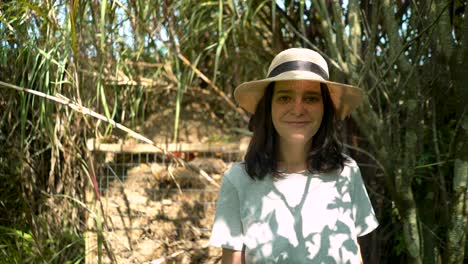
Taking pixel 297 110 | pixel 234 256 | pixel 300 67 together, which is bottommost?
pixel 234 256

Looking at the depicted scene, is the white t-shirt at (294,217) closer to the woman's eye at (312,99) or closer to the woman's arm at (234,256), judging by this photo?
the woman's arm at (234,256)

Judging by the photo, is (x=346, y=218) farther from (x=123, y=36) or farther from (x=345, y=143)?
(x=123, y=36)

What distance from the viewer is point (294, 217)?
6.46ft

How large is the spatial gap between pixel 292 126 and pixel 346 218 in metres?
0.33

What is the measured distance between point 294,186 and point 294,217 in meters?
0.11

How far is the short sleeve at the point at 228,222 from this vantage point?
6.54 feet

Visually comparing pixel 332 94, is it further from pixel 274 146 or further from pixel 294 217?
pixel 294 217

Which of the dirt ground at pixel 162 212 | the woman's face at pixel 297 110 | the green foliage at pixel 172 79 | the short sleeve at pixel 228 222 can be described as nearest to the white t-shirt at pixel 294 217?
the short sleeve at pixel 228 222

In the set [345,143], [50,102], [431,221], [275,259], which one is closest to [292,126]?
[275,259]

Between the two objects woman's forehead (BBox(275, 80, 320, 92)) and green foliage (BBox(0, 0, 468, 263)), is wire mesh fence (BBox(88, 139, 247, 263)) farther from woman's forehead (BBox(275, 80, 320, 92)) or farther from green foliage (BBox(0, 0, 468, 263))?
woman's forehead (BBox(275, 80, 320, 92))

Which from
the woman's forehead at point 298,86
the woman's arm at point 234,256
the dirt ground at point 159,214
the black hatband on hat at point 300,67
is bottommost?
the dirt ground at point 159,214

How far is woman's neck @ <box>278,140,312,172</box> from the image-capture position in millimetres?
2088

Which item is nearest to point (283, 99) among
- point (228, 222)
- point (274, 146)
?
point (274, 146)

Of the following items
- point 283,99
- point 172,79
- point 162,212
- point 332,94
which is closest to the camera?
point 283,99
